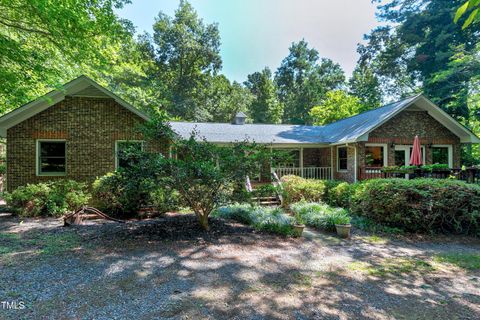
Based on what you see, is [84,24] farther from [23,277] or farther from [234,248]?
[234,248]

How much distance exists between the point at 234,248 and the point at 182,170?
211cm

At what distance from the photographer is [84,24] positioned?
7.89 metres

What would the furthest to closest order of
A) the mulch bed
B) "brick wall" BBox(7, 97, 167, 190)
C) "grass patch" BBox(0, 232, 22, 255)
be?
"brick wall" BBox(7, 97, 167, 190)
the mulch bed
"grass patch" BBox(0, 232, 22, 255)

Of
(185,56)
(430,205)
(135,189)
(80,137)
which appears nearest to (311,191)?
(430,205)

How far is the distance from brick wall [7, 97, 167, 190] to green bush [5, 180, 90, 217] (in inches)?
52.5

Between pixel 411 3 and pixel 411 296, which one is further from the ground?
pixel 411 3

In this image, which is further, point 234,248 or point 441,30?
point 441,30

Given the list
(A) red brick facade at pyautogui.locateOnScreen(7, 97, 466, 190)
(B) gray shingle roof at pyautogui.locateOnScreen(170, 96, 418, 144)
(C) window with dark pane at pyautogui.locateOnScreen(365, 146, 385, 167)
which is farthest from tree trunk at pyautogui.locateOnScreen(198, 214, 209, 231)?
(C) window with dark pane at pyautogui.locateOnScreen(365, 146, 385, 167)

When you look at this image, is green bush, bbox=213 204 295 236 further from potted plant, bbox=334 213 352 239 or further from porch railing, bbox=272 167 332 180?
porch railing, bbox=272 167 332 180

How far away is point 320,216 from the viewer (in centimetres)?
808

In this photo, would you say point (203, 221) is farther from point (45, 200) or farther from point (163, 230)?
point (45, 200)

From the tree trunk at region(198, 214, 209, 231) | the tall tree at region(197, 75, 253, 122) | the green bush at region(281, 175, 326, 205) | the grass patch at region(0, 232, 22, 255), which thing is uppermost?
the tall tree at region(197, 75, 253, 122)

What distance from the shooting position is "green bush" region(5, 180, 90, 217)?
28.7ft

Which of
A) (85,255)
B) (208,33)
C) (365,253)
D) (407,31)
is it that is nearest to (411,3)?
(407,31)
